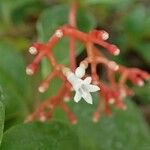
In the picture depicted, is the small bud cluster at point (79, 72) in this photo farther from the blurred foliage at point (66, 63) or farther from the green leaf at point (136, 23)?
the green leaf at point (136, 23)

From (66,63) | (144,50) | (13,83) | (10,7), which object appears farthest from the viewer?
(144,50)

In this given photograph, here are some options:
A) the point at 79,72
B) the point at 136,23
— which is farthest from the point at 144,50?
the point at 79,72

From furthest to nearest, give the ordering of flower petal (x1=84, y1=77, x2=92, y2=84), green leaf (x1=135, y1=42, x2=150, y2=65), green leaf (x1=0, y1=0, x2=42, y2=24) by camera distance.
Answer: green leaf (x1=135, y1=42, x2=150, y2=65)
green leaf (x1=0, y1=0, x2=42, y2=24)
flower petal (x1=84, y1=77, x2=92, y2=84)

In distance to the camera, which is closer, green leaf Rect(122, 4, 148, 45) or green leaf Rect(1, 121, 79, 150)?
green leaf Rect(1, 121, 79, 150)

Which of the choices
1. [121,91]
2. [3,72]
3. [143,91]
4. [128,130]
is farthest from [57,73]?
[143,91]

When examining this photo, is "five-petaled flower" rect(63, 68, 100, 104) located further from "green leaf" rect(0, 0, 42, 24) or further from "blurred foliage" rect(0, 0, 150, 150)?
"green leaf" rect(0, 0, 42, 24)

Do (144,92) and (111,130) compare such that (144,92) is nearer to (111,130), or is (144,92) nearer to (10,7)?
(111,130)

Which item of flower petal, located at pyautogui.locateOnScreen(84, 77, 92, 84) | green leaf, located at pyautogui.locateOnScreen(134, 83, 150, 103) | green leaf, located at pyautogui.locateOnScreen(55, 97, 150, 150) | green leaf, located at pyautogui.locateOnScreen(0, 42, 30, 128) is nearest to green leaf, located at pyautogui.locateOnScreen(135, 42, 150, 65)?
green leaf, located at pyautogui.locateOnScreen(134, 83, 150, 103)

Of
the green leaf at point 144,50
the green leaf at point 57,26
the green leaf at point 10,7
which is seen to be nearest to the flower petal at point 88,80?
the green leaf at point 57,26
